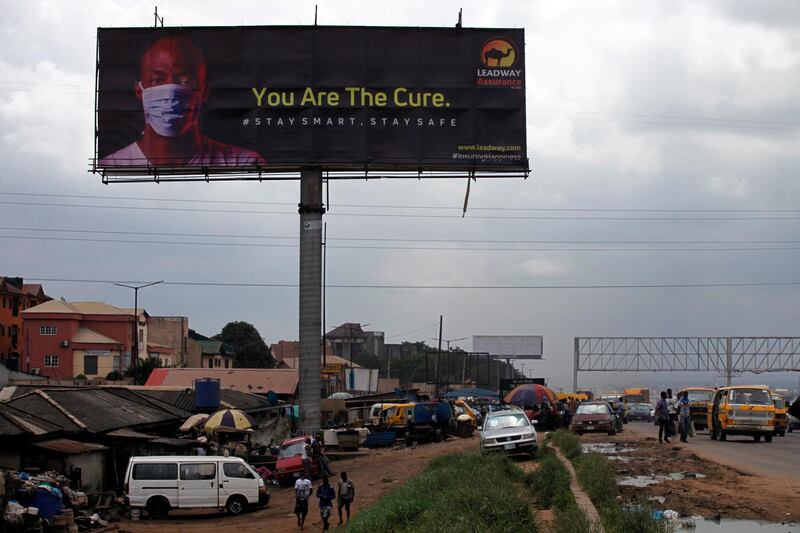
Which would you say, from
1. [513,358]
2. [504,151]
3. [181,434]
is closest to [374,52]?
[504,151]

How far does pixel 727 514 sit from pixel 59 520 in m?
15.2

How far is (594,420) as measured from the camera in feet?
131

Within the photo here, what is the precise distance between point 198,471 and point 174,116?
679 inches

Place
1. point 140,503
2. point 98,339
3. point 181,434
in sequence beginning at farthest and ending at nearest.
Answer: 1. point 98,339
2. point 181,434
3. point 140,503

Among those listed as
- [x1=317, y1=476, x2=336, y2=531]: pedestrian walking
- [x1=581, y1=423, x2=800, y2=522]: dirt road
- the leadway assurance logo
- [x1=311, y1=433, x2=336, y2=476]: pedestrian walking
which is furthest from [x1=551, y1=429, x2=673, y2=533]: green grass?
the leadway assurance logo

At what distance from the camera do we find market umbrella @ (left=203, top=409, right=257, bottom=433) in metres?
35.3

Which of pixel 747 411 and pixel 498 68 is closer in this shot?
pixel 747 411

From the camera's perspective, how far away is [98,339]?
→ 286 feet

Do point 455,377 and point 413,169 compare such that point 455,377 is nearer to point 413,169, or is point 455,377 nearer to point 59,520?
point 413,169

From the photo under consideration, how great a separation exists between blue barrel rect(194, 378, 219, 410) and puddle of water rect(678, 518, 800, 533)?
2871 cm

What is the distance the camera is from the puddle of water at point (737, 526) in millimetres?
14766

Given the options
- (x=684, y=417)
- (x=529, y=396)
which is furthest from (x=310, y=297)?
(x=684, y=417)

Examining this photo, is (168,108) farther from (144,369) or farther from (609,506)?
(144,369)

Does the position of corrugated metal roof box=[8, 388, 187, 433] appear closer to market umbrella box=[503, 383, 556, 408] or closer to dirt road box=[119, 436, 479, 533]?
dirt road box=[119, 436, 479, 533]
